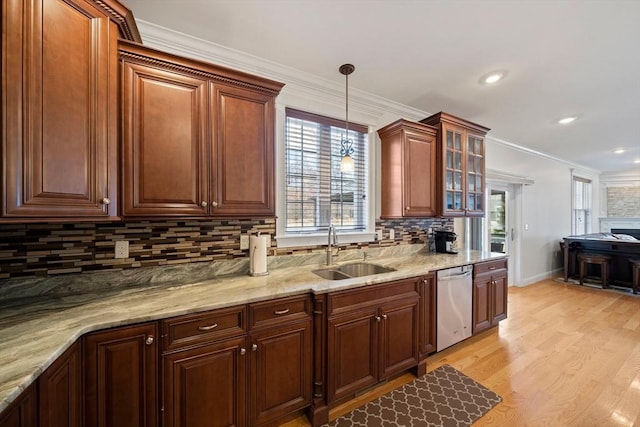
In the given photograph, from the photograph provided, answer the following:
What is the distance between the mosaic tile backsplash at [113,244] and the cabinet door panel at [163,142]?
1.14ft

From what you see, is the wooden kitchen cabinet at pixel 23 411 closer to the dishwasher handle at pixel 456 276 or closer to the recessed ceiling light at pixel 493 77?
the dishwasher handle at pixel 456 276

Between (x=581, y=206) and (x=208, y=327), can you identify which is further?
(x=581, y=206)

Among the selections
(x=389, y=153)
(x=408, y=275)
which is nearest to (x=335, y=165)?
(x=389, y=153)

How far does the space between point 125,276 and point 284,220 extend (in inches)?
47.8

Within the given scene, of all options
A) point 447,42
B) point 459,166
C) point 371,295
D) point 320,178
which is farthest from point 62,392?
point 459,166

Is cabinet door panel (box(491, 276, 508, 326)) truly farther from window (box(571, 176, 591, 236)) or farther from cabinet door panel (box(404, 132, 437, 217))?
window (box(571, 176, 591, 236))

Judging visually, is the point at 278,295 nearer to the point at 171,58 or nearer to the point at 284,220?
the point at 284,220

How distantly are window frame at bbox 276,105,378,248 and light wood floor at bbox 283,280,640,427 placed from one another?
132 cm

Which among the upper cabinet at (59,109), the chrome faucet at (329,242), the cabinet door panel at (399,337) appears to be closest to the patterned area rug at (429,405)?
the cabinet door panel at (399,337)

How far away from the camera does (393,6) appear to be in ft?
5.13

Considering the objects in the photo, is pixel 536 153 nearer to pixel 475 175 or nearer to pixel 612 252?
pixel 612 252

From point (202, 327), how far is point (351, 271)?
1464 millimetres

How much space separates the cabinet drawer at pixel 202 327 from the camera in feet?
4.25

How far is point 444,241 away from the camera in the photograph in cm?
305
